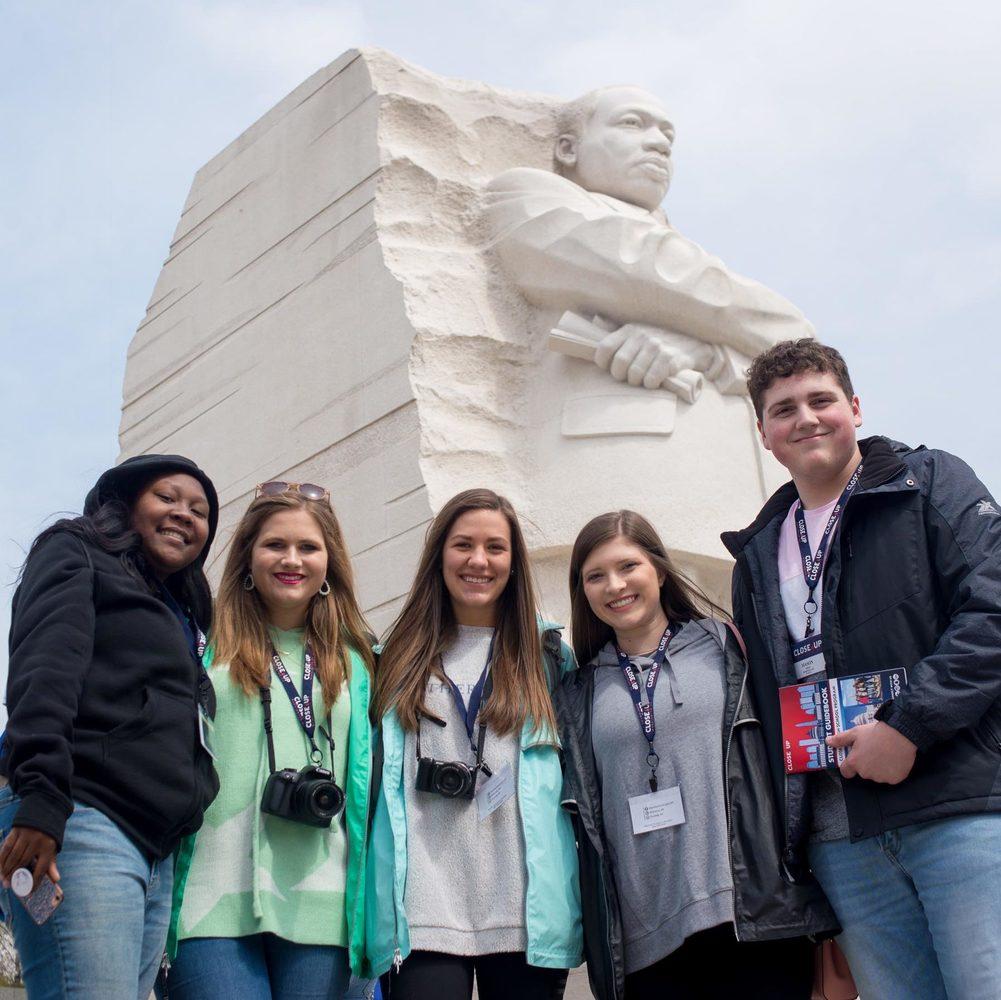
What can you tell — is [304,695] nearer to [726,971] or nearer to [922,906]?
[726,971]

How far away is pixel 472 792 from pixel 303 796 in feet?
1.12

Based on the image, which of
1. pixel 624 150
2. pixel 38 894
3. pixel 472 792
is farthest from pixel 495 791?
pixel 624 150

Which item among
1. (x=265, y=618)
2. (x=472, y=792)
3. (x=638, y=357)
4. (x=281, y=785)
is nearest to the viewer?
(x=281, y=785)

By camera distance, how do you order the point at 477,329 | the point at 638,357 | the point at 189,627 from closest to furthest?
1. the point at 189,627
2. the point at 638,357
3. the point at 477,329

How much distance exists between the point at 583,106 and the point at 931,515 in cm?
380

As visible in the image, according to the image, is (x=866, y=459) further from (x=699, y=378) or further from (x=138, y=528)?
(x=699, y=378)

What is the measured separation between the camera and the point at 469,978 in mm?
2709

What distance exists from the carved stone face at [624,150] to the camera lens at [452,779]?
11.9 feet

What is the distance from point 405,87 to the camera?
5742mm

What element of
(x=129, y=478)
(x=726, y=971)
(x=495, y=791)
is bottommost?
(x=726, y=971)

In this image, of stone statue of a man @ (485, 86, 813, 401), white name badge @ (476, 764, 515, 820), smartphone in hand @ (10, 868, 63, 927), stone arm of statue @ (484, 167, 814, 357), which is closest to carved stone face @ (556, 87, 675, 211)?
stone statue of a man @ (485, 86, 813, 401)

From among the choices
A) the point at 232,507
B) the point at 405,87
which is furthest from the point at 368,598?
the point at 405,87

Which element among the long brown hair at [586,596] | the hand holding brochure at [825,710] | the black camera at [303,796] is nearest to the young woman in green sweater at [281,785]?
the black camera at [303,796]

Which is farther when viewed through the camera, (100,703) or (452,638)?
(452,638)
